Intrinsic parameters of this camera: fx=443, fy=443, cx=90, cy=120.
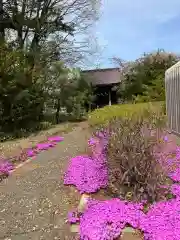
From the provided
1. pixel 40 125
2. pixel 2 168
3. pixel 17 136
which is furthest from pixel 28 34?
pixel 2 168

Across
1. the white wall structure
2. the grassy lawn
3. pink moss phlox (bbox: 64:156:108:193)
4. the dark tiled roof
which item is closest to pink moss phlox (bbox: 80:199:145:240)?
pink moss phlox (bbox: 64:156:108:193)

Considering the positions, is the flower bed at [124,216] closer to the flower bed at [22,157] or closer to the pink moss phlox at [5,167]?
the pink moss phlox at [5,167]

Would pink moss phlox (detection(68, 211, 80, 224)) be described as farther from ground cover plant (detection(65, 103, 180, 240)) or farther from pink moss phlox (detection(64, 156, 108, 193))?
pink moss phlox (detection(64, 156, 108, 193))

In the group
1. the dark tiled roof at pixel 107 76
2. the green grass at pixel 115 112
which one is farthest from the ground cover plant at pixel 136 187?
the dark tiled roof at pixel 107 76

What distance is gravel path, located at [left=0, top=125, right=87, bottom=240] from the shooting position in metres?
5.93

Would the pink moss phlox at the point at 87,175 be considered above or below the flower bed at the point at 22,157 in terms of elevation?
above

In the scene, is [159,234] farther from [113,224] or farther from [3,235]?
[3,235]

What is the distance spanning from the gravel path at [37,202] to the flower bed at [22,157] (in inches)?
8.8

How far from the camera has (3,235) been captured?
19.2 ft

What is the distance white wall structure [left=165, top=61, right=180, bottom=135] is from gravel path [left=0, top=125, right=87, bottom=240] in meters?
4.07

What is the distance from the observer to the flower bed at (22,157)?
9570mm

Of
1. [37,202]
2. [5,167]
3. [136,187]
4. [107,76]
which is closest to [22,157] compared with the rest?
[5,167]

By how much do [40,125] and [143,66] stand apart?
1054cm

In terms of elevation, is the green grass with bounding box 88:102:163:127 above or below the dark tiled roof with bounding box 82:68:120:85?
below
